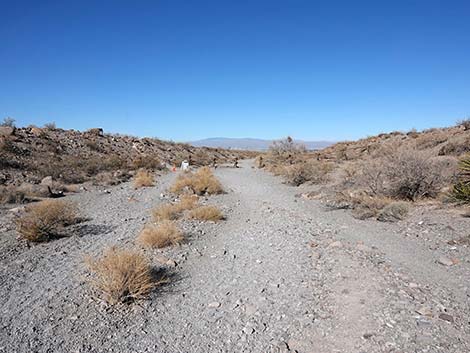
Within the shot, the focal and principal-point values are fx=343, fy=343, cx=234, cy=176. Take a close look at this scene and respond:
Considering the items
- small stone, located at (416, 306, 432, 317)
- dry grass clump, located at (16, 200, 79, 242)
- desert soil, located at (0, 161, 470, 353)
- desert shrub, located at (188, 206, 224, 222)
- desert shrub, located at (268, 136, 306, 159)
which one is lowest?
desert soil, located at (0, 161, 470, 353)

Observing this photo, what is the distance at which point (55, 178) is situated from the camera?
57.7ft

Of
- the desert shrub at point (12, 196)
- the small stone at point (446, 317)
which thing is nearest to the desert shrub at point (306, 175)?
the desert shrub at point (12, 196)

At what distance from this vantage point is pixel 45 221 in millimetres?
7910

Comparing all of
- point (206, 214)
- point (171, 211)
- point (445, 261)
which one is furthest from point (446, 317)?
point (171, 211)

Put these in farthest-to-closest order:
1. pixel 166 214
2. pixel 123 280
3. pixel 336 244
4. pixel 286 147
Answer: pixel 286 147 → pixel 166 214 → pixel 336 244 → pixel 123 280

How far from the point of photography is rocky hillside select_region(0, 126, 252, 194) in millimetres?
17922

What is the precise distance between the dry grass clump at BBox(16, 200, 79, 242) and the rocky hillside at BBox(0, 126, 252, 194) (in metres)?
8.54

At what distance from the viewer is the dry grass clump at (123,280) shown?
4.66m

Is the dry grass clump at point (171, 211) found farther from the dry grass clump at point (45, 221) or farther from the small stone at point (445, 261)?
the small stone at point (445, 261)

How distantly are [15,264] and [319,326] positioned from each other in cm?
539

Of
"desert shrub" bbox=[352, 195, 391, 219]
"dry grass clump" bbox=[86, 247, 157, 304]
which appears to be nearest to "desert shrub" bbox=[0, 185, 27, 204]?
"dry grass clump" bbox=[86, 247, 157, 304]

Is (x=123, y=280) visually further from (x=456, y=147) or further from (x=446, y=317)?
(x=456, y=147)

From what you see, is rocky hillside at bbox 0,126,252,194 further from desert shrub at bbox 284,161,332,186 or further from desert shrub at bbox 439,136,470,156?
desert shrub at bbox 439,136,470,156

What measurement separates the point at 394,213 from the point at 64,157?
21.4 metres
